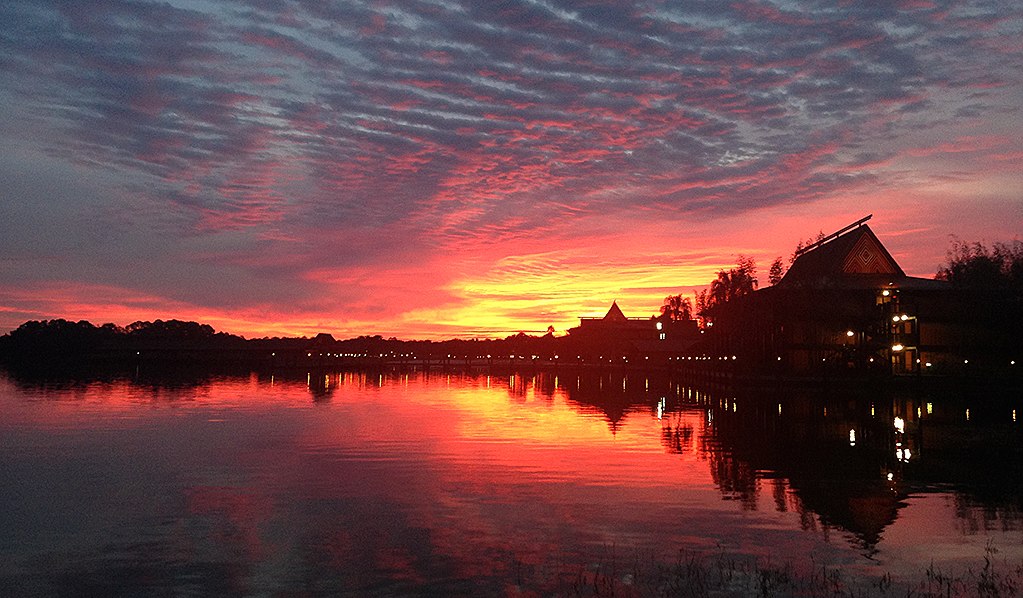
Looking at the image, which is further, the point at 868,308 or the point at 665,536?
the point at 868,308

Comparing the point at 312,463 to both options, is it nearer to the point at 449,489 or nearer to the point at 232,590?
the point at 449,489

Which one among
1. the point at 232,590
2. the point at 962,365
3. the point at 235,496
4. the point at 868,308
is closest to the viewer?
the point at 232,590

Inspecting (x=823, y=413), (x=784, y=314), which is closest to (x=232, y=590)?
(x=823, y=413)

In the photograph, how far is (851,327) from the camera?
7762 cm

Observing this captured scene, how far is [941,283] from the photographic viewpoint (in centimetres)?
8100

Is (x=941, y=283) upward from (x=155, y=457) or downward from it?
upward

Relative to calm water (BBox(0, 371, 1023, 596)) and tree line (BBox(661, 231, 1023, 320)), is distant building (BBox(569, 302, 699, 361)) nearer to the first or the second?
tree line (BBox(661, 231, 1023, 320))

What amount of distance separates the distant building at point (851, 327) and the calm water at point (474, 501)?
36.1 metres

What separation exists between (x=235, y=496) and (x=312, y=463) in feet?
19.4

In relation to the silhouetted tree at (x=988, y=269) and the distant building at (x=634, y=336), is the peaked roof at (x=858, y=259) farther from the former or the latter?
the distant building at (x=634, y=336)

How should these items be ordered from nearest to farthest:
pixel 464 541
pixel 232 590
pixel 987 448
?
pixel 232 590
pixel 464 541
pixel 987 448

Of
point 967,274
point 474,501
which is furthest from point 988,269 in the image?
point 474,501

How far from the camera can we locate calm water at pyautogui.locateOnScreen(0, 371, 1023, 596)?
13.5 meters

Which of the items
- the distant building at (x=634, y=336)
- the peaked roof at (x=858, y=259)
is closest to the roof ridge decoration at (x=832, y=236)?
the peaked roof at (x=858, y=259)
